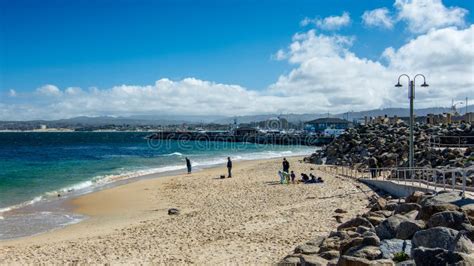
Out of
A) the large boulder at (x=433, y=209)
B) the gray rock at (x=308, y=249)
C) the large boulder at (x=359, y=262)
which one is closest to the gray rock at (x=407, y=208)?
the large boulder at (x=433, y=209)

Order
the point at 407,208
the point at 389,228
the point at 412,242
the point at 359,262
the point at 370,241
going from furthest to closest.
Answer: the point at 407,208, the point at 389,228, the point at 370,241, the point at 412,242, the point at 359,262

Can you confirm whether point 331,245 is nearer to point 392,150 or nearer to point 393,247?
point 393,247

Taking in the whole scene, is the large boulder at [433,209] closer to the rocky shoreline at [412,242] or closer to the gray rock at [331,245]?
the rocky shoreline at [412,242]

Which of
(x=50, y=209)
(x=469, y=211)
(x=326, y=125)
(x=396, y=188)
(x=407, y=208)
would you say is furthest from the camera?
(x=326, y=125)

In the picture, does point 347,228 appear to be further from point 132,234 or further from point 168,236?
point 132,234

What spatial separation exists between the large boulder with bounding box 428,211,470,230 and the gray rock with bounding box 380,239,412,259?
67cm

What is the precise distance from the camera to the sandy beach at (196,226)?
35.5 ft

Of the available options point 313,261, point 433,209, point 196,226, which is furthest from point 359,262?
point 196,226

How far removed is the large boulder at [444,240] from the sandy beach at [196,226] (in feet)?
12.1

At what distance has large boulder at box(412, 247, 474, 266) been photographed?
5.32 metres

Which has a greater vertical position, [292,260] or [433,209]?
[433,209]

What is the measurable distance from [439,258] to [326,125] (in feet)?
388

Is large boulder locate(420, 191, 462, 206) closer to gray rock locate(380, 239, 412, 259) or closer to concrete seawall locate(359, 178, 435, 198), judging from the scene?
gray rock locate(380, 239, 412, 259)

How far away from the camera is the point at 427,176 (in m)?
14.4
